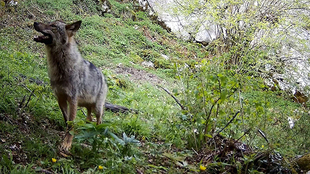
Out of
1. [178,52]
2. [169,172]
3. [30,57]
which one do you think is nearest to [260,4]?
[178,52]

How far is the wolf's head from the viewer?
328 cm

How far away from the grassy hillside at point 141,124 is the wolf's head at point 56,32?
0.87 meters

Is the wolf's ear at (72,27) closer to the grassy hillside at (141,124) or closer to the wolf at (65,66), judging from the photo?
the wolf at (65,66)

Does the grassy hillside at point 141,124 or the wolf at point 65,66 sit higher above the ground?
the wolf at point 65,66

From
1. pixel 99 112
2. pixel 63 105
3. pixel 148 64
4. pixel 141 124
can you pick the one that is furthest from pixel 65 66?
pixel 148 64

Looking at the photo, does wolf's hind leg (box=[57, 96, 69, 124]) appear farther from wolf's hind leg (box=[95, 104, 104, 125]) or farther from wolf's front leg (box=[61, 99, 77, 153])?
wolf's hind leg (box=[95, 104, 104, 125])

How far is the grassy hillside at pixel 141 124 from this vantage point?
9.14 feet

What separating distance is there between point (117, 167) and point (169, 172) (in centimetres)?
53

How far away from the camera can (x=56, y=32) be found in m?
3.39

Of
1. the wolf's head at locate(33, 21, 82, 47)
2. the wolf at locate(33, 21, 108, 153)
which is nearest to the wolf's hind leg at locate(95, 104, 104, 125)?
the wolf at locate(33, 21, 108, 153)

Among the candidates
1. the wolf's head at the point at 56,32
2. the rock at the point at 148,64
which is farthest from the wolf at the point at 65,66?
the rock at the point at 148,64

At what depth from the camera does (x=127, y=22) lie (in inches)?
598

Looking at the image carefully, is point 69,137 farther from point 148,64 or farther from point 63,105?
point 148,64

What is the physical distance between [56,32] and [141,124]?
2.02 metres
